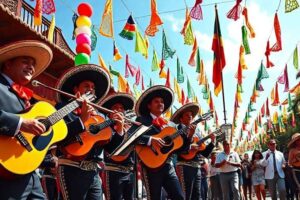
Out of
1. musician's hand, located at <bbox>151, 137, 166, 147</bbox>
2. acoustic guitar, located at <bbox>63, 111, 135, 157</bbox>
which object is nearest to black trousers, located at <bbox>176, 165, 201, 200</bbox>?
musician's hand, located at <bbox>151, 137, 166, 147</bbox>

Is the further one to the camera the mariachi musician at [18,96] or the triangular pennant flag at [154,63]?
the triangular pennant flag at [154,63]

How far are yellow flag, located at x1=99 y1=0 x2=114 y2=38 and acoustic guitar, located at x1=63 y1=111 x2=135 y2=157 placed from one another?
5741mm

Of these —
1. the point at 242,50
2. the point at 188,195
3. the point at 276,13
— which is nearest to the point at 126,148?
the point at 188,195

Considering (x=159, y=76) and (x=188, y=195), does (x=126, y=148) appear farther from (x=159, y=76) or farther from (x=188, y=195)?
(x=159, y=76)

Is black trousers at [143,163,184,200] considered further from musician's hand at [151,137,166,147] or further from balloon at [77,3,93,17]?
balloon at [77,3,93,17]

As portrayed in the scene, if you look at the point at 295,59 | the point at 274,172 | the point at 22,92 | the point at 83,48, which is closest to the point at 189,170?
the point at 22,92

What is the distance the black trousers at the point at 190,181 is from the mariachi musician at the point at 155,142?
883 mm

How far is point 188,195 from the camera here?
611cm

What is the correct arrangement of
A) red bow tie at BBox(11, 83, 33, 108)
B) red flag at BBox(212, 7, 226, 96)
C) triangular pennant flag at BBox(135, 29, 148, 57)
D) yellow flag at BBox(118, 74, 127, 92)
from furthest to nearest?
1. yellow flag at BBox(118, 74, 127, 92)
2. triangular pennant flag at BBox(135, 29, 148, 57)
3. red flag at BBox(212, 7, 226, 96)
4. red bow tie at BBox(11, 83, 33, 108)

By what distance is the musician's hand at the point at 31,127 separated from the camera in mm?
2812

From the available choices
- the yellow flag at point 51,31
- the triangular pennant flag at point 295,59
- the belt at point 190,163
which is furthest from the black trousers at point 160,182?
the triangular pennant flag at point 295,59

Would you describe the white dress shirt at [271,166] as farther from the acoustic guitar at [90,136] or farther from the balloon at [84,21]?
the acoustic guitar at [90,136]

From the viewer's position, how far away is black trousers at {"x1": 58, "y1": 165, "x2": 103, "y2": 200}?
3876mm

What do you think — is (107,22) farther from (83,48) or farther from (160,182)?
(160,182)
